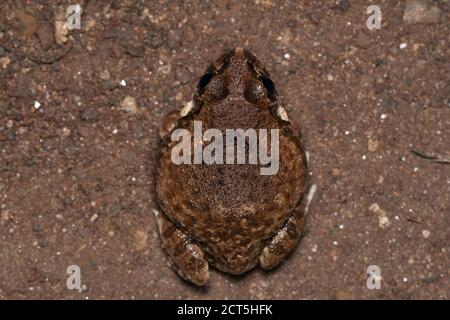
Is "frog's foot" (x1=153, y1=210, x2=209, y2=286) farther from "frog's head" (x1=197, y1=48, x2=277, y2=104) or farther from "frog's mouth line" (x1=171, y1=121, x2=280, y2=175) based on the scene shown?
"frog's head" (x1=197, y1=48, x2=277, y2=104)

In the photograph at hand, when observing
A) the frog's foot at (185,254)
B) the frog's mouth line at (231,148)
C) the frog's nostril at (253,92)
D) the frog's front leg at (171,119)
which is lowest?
the frog's foot at (185,254)

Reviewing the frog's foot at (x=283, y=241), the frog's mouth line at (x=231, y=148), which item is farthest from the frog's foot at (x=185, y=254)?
the frog's mouth line at (x=231, y=148)

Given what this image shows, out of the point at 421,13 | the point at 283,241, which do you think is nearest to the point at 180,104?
the point at 283,241

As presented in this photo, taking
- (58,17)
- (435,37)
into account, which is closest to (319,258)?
(435,37)

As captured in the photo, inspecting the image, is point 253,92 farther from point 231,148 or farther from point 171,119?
point 171,119

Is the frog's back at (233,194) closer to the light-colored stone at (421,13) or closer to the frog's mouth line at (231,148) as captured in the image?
the frog's mouth line at (231,148)

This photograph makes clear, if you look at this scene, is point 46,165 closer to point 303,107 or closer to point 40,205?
point 40,205

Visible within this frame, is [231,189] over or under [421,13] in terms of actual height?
under
